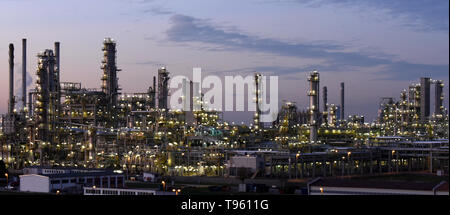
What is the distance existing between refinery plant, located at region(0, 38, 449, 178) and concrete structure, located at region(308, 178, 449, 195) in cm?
1199

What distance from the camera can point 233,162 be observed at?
44.0m

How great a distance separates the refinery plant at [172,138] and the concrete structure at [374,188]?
472 inches

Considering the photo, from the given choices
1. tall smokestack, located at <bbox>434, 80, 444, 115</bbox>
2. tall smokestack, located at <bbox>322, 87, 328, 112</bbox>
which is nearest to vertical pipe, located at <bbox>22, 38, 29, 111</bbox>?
tall smokestack, located at <bbox>322, 87, 328, 112</bbox>

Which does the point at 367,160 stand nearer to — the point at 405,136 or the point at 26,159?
the point at 405,136

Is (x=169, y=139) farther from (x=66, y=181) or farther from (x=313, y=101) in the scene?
(x=66, y=181)

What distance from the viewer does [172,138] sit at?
177ft

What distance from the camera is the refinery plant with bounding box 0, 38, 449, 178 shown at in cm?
4747

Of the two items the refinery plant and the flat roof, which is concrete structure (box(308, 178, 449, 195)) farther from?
the refinery plant

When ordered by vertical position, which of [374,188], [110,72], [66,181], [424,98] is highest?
[110,72]

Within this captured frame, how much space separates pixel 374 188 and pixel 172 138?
2679 centimetres

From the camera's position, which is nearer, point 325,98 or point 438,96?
point 438,96

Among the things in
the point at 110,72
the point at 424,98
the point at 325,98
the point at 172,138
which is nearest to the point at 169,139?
the point at 172,138
